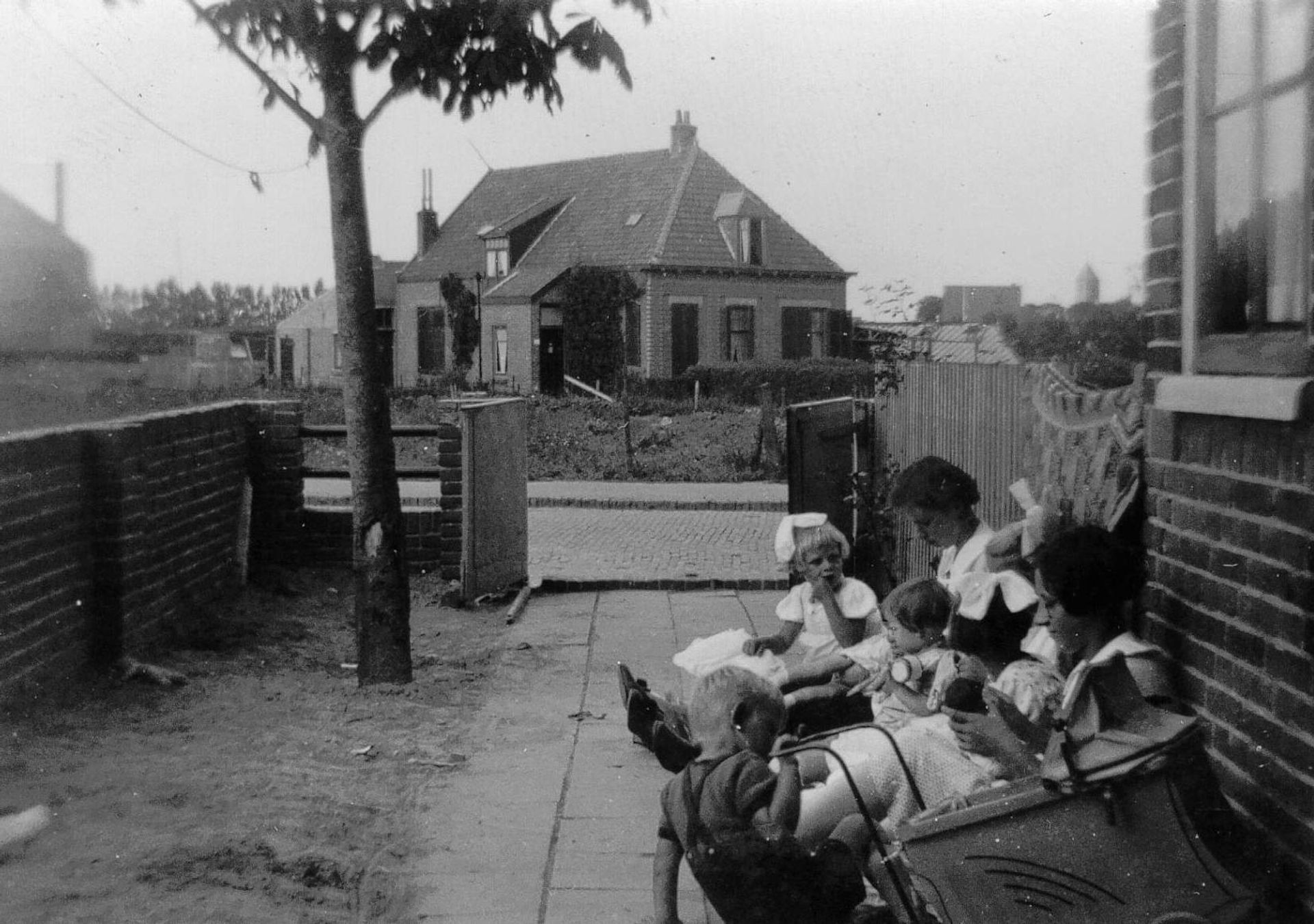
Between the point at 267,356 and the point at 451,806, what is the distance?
1731 centimetres

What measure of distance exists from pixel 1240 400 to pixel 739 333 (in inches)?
1545

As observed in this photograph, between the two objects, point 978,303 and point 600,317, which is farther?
point 600,317

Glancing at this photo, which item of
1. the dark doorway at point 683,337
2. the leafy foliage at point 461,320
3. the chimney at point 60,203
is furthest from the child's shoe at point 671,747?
the leafy foliage at point 461,320

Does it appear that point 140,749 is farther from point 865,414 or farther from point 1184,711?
point 865,414

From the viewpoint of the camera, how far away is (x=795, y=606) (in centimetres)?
598

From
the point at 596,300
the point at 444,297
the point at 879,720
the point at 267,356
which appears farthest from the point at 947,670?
the point at 444,297

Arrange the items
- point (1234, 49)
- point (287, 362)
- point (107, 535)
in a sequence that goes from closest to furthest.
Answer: point (1234, 49) → point (107, 535) → point (287, 362)

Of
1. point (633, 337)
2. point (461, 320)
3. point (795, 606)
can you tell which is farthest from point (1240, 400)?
point (461, 320)

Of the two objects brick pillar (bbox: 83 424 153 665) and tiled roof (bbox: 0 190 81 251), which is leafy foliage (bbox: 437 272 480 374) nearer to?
brick pillar (bbox: 83 424 153 665)

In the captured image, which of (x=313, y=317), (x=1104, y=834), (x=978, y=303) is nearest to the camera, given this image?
(x=1104, y=834)

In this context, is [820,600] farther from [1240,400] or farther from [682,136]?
[682,136]

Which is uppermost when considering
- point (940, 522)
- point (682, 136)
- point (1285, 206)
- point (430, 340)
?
point (682, 136)

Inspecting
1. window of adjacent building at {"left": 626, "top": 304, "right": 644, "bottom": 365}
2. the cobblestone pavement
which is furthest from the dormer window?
the cobblestone pavement

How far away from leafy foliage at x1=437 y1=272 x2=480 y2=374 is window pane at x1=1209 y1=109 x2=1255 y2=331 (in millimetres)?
41655
